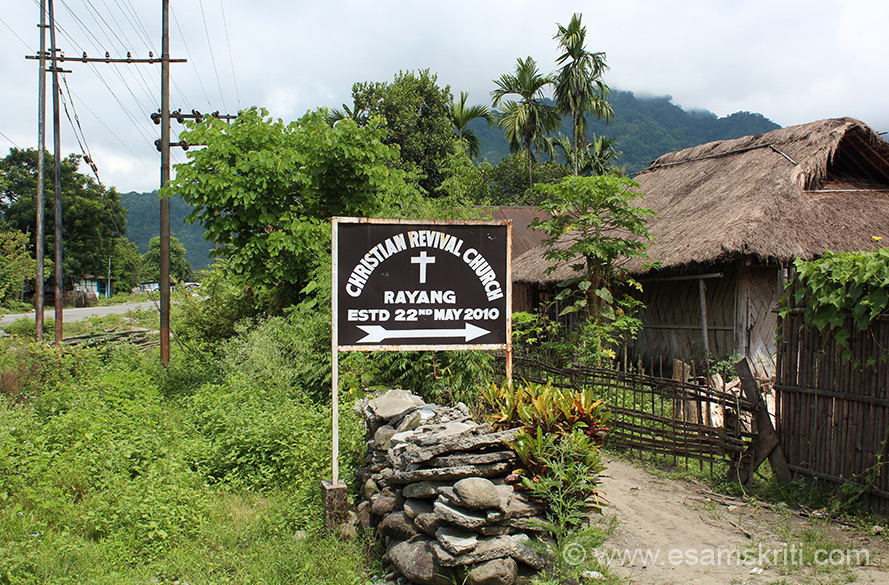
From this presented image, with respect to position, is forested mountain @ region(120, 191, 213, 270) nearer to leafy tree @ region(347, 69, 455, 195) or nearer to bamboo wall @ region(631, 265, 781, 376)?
leafy tree @ region(347, 69, 455, 195)

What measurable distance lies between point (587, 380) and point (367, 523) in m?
4.04

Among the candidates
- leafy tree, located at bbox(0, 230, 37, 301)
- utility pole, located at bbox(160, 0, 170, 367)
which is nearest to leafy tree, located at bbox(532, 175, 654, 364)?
utility pole, located at bbox(160, 0, 170, 367)

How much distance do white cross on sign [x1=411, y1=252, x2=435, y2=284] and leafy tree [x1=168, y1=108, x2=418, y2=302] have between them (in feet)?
15.7

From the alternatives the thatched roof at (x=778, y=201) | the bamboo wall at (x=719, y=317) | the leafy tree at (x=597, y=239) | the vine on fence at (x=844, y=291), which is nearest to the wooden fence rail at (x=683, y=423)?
the vine on fence at (x=844, y=291)

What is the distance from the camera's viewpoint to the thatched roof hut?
34.0 ft

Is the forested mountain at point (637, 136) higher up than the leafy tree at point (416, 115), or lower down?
higher up

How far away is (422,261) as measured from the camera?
18.1ft

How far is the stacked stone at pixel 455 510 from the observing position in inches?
161

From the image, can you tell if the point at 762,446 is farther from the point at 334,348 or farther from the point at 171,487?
the point at 171,487

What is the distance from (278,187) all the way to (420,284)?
5546 mm

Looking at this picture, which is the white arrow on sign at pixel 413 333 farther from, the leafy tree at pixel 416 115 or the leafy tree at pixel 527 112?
the leafy tree at pixel 527 112

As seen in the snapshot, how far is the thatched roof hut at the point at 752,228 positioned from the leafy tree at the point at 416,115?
42.1 feet

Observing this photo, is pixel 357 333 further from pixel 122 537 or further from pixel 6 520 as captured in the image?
pixel 6 520

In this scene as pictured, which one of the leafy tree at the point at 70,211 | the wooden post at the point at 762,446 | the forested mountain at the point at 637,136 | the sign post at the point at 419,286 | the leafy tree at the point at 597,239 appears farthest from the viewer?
the forested mountain at the point at 637,136
